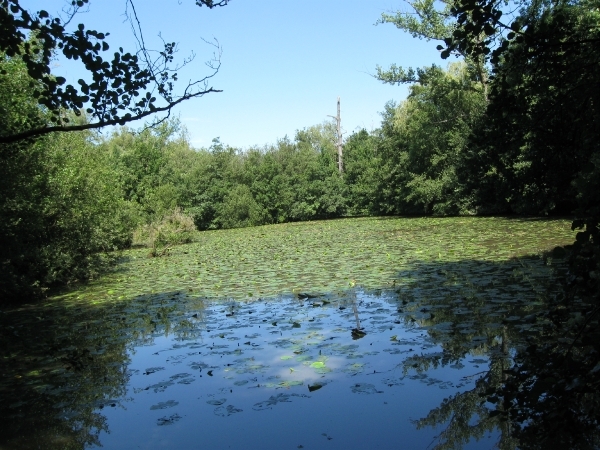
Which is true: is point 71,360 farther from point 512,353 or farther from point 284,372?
point 512,353

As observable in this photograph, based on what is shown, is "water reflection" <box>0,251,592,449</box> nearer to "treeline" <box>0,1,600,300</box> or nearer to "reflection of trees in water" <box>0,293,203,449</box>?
"reflection of trees in water" <box>0,293,203,449</box>

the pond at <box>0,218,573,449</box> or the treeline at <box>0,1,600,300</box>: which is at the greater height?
the treeline at <box>0,1,600,300</box>

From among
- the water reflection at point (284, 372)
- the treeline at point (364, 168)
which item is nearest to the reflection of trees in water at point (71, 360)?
the water reflection at point (284, 372)

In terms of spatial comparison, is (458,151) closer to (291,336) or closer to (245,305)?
(245,305)

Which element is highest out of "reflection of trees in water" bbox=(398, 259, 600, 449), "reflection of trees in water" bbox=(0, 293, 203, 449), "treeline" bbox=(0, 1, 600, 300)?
"treeline" bbox=(0, 1, 600, 300)

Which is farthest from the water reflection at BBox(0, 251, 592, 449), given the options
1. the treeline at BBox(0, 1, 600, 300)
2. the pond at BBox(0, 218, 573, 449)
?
the treeline at BBox(0, 1, 600, 300)

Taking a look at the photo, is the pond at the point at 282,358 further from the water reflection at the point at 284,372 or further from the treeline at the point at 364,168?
the treeline at the point at 364,168

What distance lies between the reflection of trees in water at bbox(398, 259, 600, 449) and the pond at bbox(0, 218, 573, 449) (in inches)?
1.2

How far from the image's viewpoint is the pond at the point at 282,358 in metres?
4.09

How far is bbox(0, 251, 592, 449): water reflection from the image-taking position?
4.04 m

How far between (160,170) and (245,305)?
29259 millimetres

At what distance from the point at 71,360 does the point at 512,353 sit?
158 inches

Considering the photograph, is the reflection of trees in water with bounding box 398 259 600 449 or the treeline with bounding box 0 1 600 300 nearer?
the reflection of trees in water with bounding box 398 259 600 449

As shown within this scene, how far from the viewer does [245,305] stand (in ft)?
29.1
